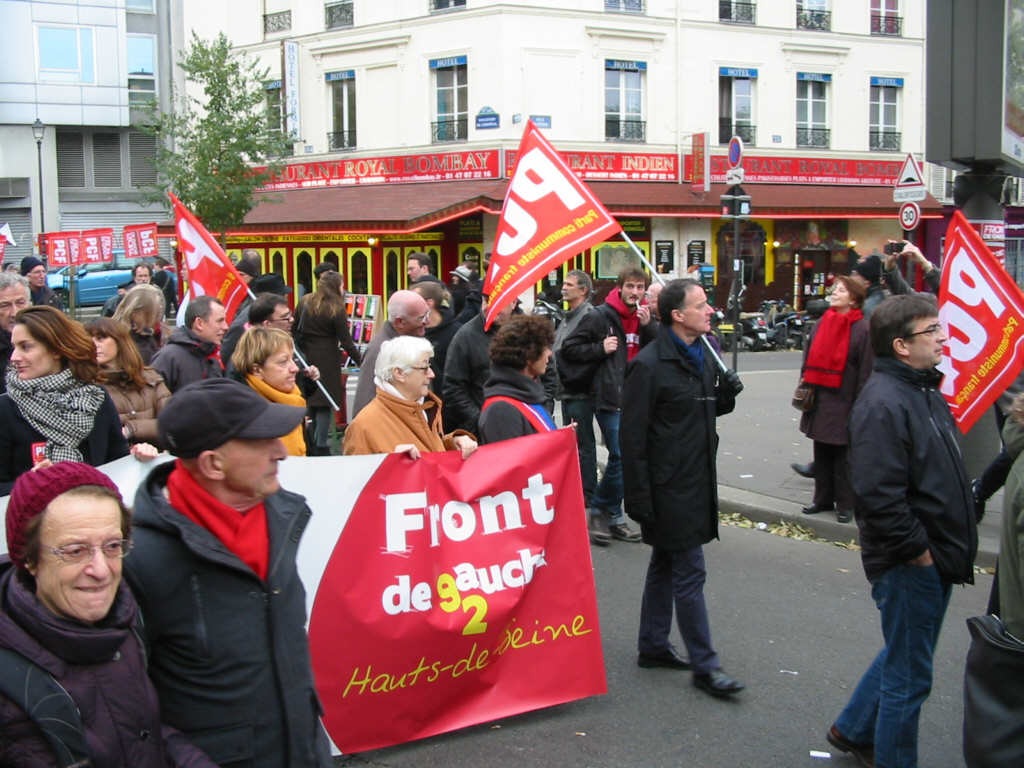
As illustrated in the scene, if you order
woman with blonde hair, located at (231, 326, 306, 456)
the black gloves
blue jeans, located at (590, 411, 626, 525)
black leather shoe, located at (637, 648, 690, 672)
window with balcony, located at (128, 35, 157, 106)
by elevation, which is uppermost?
window with balcony, located at (128, 35, 157, 106)

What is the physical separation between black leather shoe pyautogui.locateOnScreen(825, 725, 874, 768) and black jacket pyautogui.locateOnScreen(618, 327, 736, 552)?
3.25ft

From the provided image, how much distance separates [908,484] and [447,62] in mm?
23359

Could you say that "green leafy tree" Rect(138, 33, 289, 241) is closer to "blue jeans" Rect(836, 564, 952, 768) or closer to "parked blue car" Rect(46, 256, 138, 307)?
"parked blue car" Rect(46, 256, 138, 307)

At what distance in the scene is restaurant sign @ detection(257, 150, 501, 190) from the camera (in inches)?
981

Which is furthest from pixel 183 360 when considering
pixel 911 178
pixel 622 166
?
pixel 622 166

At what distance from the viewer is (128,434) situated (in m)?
4.96

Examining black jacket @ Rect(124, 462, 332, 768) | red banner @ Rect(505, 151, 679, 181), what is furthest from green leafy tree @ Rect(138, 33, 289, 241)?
black jacket @ Rect(124, 462, 332, 768)

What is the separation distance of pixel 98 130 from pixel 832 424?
120 feet

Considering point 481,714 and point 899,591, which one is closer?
point 899,591

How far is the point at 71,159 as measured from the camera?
124ft

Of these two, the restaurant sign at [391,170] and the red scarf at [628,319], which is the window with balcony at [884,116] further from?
the red scarf at [628,319]

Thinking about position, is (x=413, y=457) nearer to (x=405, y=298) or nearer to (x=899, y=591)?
(x=899, y=591)

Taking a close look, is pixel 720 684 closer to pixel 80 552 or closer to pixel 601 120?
pixel 80 552

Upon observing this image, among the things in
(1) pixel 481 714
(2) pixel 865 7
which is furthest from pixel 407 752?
(2) pixel 865 7
